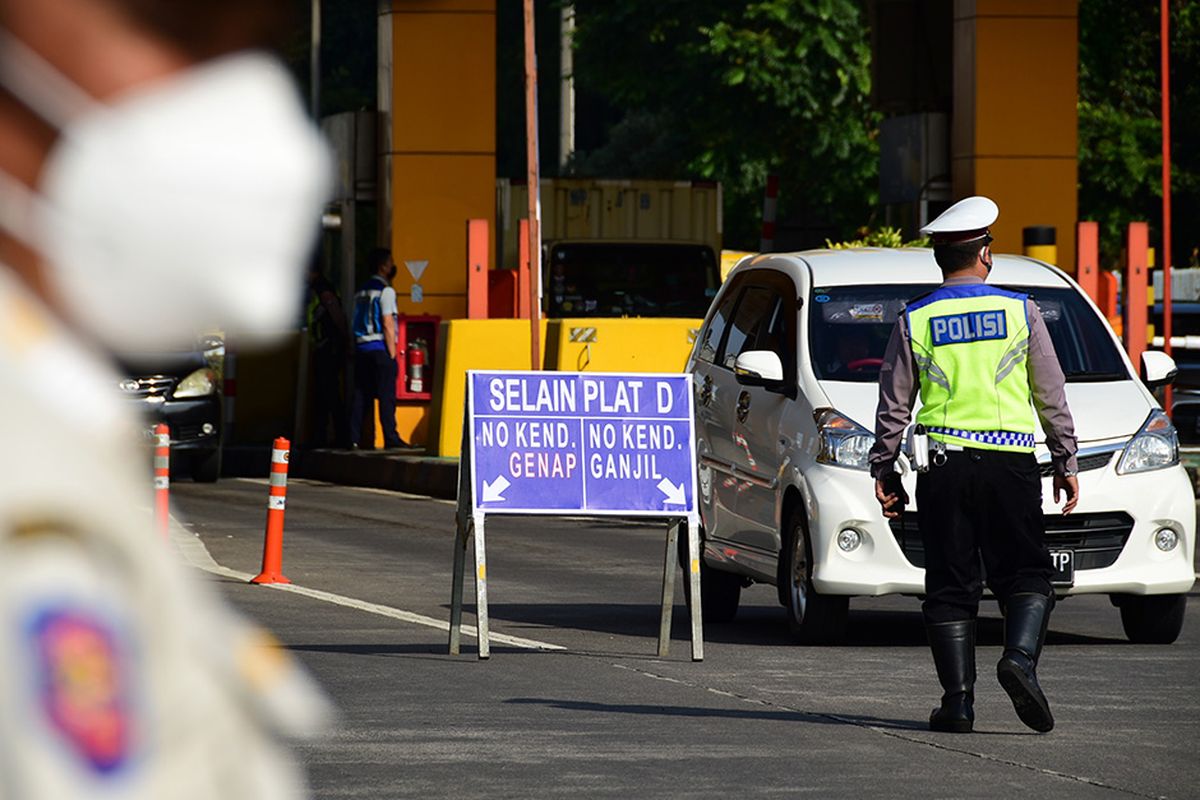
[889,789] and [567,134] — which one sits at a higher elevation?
[567,134]

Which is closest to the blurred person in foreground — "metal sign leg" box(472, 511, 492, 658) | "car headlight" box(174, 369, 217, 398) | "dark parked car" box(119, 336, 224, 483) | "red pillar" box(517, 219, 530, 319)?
"metal sign leg" box(472, 511, 492, 658)

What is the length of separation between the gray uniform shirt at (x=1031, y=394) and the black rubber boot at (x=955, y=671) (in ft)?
2.26

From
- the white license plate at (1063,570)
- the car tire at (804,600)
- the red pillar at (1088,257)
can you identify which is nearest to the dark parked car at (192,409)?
the red pillar at (1088,257)

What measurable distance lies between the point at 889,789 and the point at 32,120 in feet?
21.8

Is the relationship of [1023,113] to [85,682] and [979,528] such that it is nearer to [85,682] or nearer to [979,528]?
[979,528]

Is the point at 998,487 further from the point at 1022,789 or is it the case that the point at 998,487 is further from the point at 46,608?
the point at 46,608

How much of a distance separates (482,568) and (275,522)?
3.51m

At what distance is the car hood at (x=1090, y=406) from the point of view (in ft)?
39.1

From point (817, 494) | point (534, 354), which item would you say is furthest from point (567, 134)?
point (817, 494)

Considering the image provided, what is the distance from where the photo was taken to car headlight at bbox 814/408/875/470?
38.7ft

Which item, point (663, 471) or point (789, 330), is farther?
point (789, 330)

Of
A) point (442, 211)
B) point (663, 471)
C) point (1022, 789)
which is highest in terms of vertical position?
point (442, 211)

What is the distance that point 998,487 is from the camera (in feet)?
29.2

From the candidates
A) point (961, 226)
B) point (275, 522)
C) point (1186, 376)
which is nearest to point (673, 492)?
point (961, 226)
